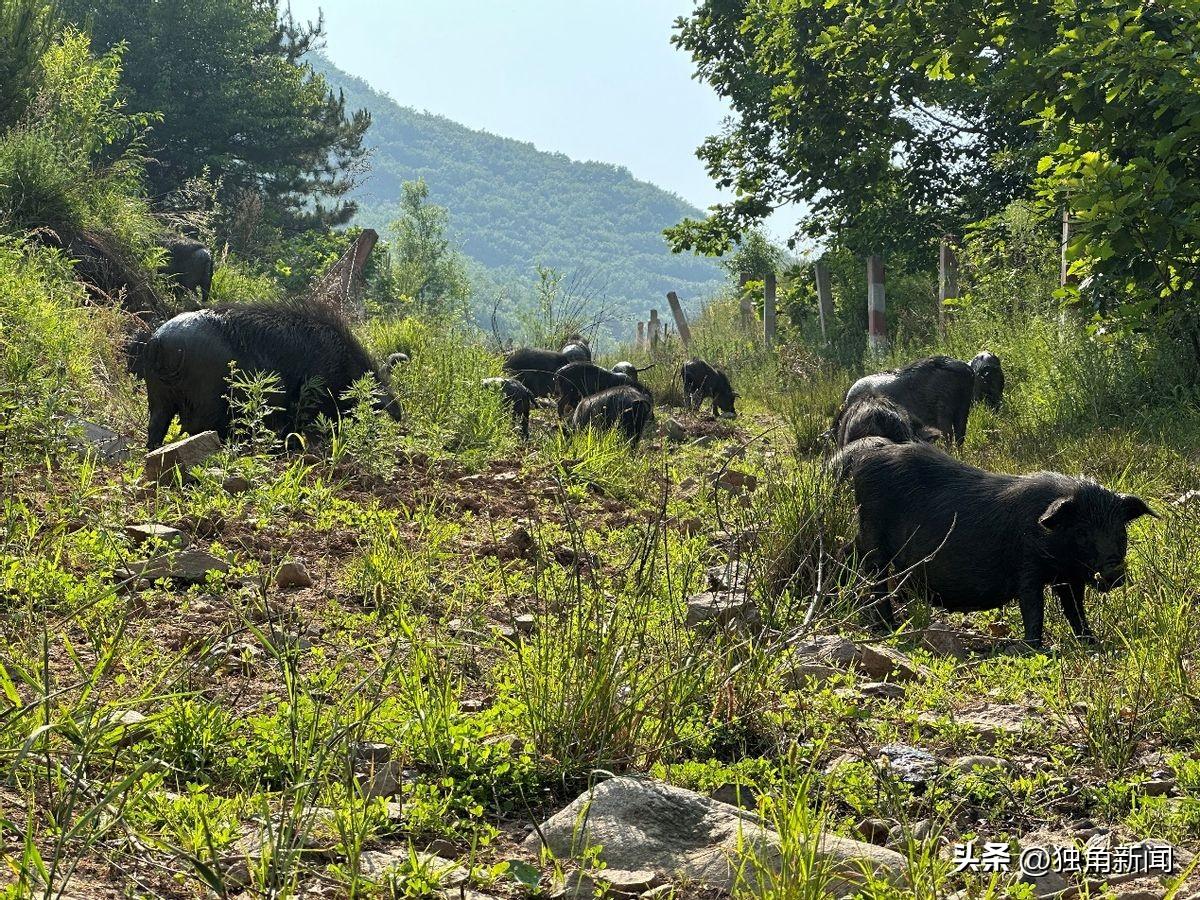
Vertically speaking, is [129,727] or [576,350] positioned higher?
[576,350]

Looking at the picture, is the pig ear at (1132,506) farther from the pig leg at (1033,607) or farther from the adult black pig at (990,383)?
the adult black pig at (990,383)

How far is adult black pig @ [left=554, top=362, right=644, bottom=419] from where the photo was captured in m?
12.9

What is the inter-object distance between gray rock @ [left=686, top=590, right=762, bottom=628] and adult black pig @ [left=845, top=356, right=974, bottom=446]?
484 cm

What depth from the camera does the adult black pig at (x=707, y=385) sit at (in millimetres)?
14570

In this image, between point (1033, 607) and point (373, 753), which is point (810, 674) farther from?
point (373, 753)

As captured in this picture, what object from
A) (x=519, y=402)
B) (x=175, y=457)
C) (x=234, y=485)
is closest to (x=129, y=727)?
(x=234, y=485)

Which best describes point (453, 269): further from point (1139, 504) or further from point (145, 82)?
point (1139, 504)

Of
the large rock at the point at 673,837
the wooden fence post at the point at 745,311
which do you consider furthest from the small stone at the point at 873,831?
the wooden fence post at the point at 745,311

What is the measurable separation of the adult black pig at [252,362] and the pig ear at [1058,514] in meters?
4.28

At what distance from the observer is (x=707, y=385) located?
14586 mm

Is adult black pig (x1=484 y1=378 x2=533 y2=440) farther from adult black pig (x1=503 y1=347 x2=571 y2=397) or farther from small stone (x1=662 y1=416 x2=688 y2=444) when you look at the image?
adult black pig (x1=503 y1=347 x2=571 y2=397)

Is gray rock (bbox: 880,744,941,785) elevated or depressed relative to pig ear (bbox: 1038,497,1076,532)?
depressed

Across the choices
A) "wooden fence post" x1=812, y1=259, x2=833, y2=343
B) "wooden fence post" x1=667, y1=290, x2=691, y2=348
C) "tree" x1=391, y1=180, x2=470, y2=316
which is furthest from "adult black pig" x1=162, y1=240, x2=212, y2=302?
"tree" x1=391, y1=180, x2=470, y2=316

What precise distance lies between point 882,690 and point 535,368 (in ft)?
33.5
